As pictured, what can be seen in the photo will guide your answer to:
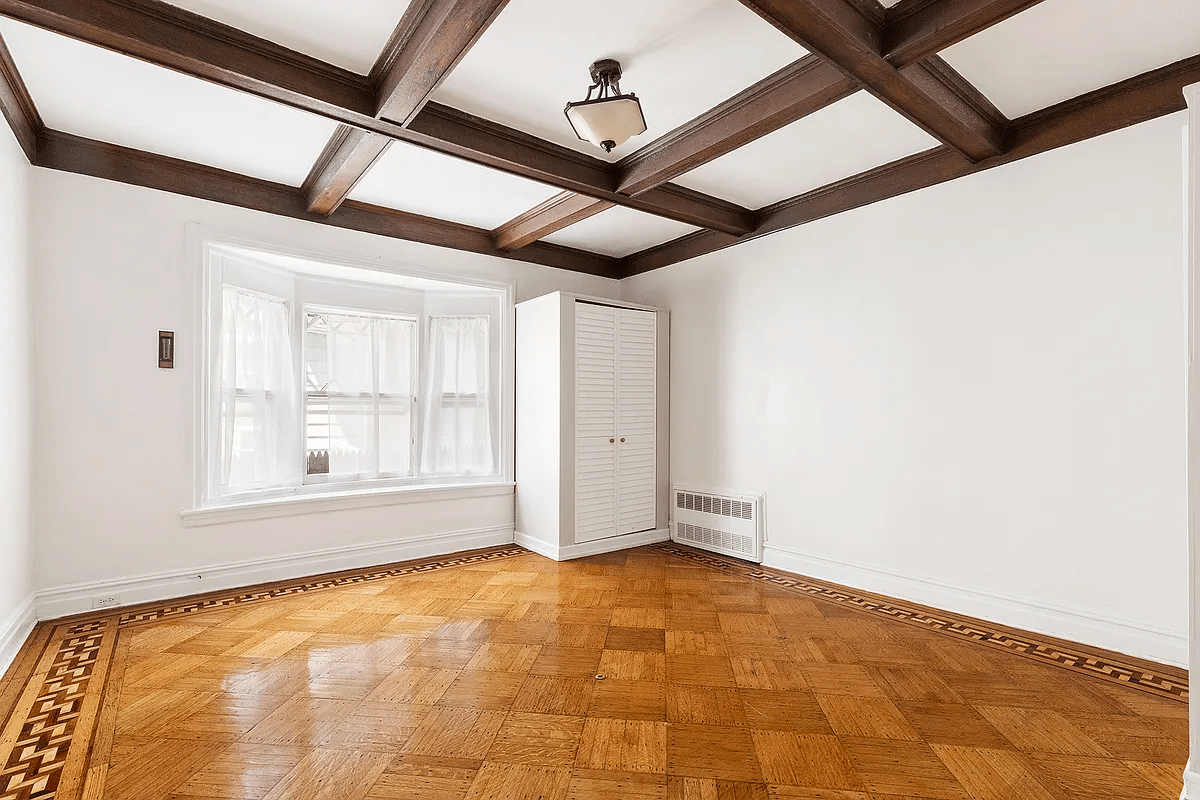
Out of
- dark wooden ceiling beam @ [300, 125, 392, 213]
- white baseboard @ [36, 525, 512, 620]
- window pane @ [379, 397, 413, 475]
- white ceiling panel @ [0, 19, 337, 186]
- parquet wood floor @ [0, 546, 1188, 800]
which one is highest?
white ceiling panel @ [0, 19, 337, 186]

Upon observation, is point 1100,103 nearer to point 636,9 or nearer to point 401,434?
point 636,9

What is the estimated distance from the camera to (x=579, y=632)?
3133mm

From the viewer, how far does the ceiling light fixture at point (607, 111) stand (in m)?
2.56

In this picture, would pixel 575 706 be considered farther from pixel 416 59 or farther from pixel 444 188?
pixel 444 188

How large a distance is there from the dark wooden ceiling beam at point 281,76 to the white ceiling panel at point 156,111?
385mm

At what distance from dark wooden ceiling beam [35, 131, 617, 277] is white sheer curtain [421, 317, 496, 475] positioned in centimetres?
74

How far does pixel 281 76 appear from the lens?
8.29 ft

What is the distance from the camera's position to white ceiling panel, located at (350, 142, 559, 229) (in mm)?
3578

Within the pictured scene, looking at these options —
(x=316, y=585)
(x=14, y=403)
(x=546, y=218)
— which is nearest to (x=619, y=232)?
(x=546, y=218)

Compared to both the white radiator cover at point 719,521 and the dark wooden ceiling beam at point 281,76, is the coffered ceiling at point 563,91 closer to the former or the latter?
the dark wooden ceiling beam at point 281,76

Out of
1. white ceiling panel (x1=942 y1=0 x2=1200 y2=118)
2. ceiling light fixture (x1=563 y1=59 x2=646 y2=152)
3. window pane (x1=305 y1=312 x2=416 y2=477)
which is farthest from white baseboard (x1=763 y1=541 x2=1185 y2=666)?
window pane (x1=305 y1=312 x2=416 y2=477)

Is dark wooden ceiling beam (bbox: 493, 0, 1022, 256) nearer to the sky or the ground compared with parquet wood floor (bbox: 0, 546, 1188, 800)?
nearer to the sky

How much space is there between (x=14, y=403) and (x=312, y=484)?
1.95 m

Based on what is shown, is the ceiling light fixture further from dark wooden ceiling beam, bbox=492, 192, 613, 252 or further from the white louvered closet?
the white louvered closet
